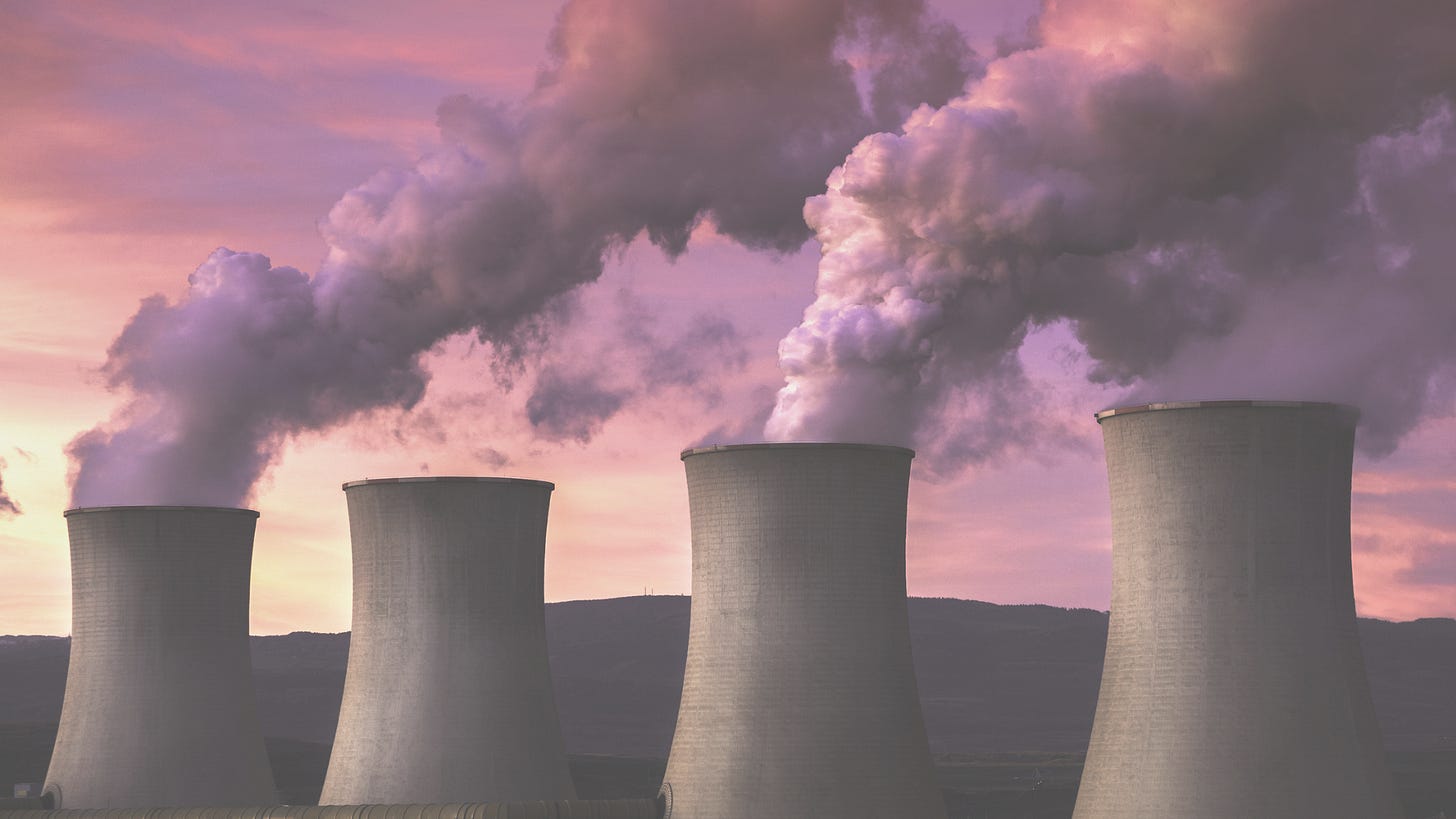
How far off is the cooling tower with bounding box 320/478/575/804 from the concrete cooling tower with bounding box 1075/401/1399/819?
8679 mm

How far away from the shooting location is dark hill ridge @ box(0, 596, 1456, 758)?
110438 mm

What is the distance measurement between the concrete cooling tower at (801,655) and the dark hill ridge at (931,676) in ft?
253

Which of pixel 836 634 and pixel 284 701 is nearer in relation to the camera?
pixel 836 634

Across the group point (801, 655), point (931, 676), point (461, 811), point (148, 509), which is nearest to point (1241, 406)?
point (801, 655)

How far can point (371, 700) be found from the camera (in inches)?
981

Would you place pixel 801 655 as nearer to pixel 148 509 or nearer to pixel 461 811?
pixel 461 811

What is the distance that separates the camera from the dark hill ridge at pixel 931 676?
110438 millimetres

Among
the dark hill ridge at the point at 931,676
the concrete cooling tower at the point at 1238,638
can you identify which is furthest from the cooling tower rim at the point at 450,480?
the dark hill ridge at the point at 931,676

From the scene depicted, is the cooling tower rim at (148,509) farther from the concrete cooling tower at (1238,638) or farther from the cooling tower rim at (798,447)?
the concrete cooling tower at (1238,638)

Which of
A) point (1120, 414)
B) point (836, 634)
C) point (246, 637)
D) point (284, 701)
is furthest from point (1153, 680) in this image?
point (284, 701)

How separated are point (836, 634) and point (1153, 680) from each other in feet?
13.6

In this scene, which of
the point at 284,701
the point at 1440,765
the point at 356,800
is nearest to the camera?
the point at 356,800

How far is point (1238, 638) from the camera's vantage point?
18562 millimetres

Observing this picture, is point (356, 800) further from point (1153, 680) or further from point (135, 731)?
point (1153, 680)
